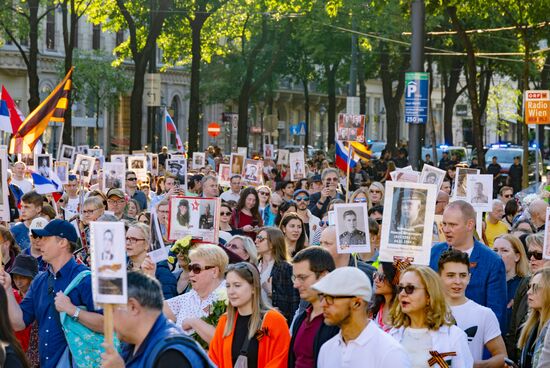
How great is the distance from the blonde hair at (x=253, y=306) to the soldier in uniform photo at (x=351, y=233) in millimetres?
2540

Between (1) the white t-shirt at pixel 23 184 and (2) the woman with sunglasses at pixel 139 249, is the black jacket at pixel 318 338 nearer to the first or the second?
(2) the woman with sunglasses at pixel 139 249

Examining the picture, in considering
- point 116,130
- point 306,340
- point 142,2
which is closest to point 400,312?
point 306,340

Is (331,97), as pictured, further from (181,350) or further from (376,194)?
(181,350)

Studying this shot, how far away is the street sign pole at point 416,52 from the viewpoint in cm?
2320

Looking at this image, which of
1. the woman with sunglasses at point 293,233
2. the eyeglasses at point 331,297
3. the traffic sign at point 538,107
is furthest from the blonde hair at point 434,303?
the traffic sign at point 538,107

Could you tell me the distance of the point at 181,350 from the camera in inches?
234

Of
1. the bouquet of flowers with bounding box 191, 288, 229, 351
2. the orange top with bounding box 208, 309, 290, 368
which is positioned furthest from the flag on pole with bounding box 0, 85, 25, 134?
the orange top with bounding box 208, 309, 290, 368

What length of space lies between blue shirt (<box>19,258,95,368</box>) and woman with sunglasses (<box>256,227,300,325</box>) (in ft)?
6.81

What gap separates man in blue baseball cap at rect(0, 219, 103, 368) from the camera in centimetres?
851

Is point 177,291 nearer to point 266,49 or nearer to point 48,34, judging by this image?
point 266,49

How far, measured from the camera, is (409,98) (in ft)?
79.2

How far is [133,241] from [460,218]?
250 centimetres

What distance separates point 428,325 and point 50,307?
2.53 m

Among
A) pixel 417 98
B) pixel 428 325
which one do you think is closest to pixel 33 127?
pixel 417 98
